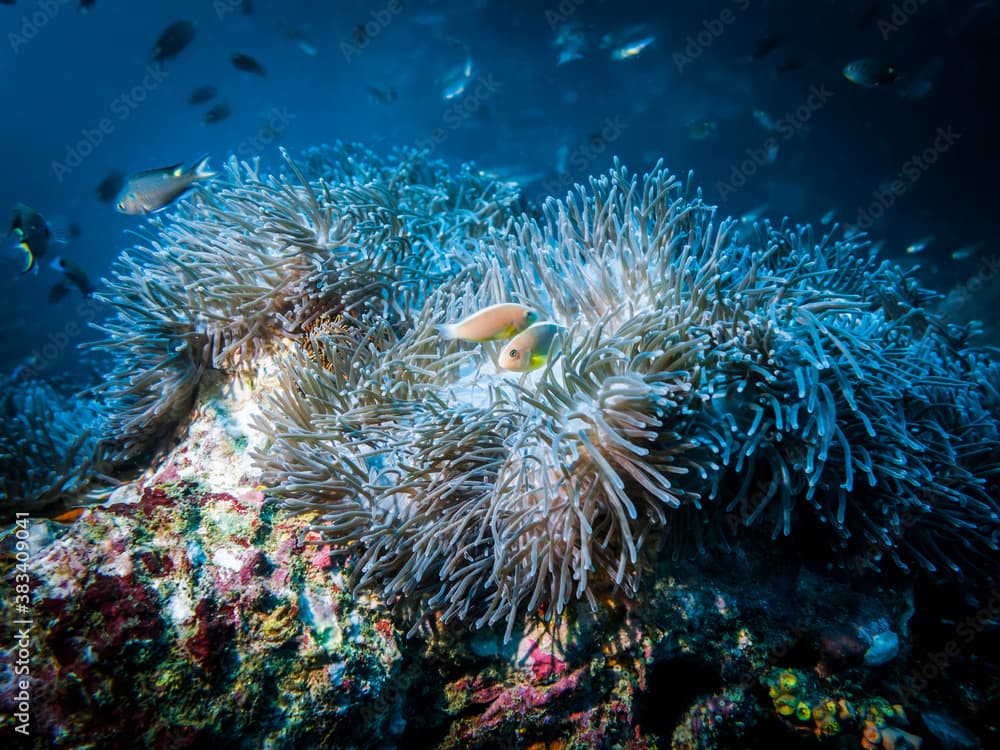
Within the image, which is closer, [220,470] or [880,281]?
[220,470]

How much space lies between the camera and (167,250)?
3107mm

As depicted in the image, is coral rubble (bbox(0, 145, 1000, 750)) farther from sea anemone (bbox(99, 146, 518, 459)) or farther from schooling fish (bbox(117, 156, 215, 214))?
schooling fish (bbox(117, 156, 215, 214))

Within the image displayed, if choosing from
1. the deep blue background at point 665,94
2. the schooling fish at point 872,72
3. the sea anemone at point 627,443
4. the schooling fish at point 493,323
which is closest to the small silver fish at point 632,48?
the deep blue background at point 665,94

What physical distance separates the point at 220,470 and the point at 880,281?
466 centimetres

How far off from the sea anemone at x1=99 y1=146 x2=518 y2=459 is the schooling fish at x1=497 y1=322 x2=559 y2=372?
3.60ft

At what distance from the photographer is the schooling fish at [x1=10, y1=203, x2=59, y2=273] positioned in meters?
5.50

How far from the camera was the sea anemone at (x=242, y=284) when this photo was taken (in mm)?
2893

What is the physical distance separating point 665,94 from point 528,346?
63.2 ft

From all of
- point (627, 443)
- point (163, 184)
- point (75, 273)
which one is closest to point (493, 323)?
point (627, 443)

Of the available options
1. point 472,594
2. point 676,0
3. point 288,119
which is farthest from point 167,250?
point 288,119

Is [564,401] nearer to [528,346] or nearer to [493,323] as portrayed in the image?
[528,346]

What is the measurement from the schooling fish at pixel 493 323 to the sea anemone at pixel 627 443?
224 mm

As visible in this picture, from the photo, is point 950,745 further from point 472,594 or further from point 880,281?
point 880,281

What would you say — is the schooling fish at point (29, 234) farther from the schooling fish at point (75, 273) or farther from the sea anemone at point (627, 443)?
the sea anemone at point (627, 443)
